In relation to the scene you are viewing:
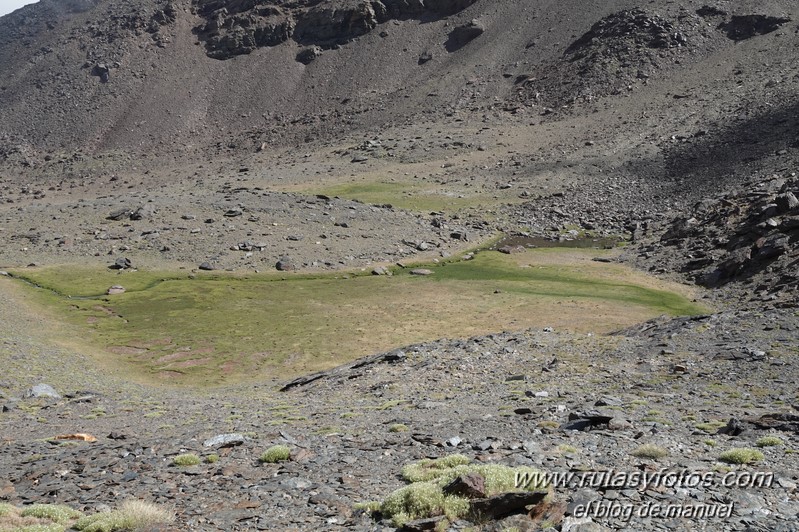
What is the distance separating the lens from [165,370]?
125 feet

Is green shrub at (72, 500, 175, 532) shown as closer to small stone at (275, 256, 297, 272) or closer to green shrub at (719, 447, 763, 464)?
green shrub at (719, 447, 763, 464)

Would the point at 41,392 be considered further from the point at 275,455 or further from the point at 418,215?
the point at 418,215

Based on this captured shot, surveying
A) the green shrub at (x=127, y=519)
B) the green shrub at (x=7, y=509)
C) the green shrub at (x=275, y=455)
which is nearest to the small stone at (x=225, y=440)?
the green shrub at (x=275, y=455)

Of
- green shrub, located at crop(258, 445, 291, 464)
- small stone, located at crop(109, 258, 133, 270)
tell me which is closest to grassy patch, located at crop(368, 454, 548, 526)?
green shrub, located at crop(258, 445, 291, 464)

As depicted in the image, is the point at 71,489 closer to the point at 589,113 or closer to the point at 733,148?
the point at 733,148

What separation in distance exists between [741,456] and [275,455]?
11.6m

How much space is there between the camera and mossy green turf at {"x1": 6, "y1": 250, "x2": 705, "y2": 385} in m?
40.4

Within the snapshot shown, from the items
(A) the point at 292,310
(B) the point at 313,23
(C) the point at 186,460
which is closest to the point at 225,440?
(C) the point at 186,460

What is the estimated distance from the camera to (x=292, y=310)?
50.8m

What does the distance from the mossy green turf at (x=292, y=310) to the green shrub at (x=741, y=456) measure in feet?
86.0

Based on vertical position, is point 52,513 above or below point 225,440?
above

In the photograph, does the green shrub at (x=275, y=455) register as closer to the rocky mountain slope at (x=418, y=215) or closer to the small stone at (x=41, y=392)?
the rocky mountain slope at (x=418, y=215)

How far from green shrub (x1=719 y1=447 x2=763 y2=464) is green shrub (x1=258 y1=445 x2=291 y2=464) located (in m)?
11.0

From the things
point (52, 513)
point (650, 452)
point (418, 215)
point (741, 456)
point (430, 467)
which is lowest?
point (418, 215)
